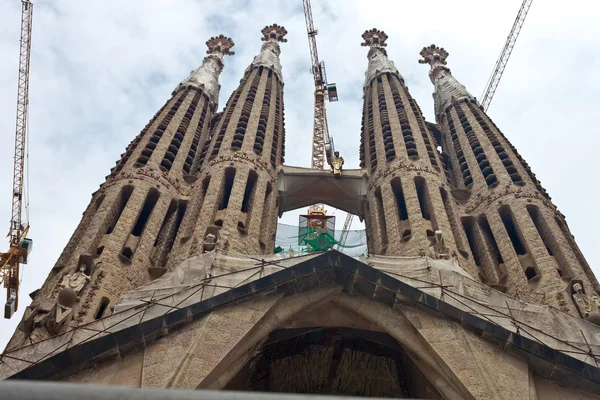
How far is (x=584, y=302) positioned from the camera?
20.3m

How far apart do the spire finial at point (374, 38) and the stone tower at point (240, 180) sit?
13585mm

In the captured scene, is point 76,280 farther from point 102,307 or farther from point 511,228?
point 511,228

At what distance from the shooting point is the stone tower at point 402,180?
2619cm

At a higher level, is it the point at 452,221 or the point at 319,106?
the point at 319,106

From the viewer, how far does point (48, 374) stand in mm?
12922

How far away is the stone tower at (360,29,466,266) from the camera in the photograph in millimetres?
26188

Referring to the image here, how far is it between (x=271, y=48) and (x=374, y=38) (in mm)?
8102

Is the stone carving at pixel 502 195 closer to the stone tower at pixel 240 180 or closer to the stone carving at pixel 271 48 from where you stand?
the stone tower at pixel 240 180

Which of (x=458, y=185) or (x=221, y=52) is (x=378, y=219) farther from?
(x=221, y=52)

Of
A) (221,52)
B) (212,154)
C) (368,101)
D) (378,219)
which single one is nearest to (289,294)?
(378,219)

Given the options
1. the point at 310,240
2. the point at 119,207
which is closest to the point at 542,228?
the point at 310,240

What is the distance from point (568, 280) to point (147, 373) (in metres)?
14.6

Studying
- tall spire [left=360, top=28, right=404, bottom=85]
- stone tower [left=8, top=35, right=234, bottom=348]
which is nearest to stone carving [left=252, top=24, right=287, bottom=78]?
tall spire [left=360, top=28, right=404, bottom=85]

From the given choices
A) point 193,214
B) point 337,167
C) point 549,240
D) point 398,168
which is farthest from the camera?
point 337,167
